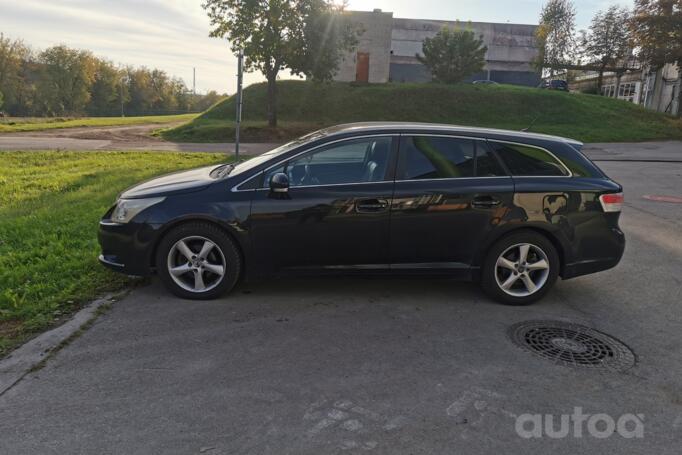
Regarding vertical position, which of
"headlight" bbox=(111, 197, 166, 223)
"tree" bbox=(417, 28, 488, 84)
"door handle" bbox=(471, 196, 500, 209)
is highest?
"tree" bbox=(417, 28, 488, 84)

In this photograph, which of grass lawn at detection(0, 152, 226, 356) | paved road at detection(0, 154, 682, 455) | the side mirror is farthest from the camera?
the side mirror

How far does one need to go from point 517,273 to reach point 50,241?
517 cm

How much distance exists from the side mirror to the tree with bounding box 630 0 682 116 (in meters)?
30.5

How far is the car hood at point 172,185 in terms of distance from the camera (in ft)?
15.1

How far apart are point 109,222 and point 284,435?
288 cm

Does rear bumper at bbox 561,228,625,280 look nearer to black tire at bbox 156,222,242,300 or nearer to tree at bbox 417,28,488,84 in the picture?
black tire at bbox 156,222,242,300

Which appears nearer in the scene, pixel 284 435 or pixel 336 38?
pixel 284 435

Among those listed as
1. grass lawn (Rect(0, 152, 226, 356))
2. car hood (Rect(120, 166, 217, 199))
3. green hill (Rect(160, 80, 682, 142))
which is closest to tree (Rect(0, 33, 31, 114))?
green hill (Rect(160, 80, 682, 142))

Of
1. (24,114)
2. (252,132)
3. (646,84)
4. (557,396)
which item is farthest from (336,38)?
(24,114)

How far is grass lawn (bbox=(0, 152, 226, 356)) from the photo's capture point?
169 inches

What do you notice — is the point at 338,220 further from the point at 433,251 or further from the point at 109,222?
the point at 109,222

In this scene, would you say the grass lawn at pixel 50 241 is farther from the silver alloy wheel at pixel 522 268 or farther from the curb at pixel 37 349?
the silver alloy wheel at pixel 522 268

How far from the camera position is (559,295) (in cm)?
507

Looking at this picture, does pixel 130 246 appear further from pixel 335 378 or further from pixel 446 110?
pixel 446 110
